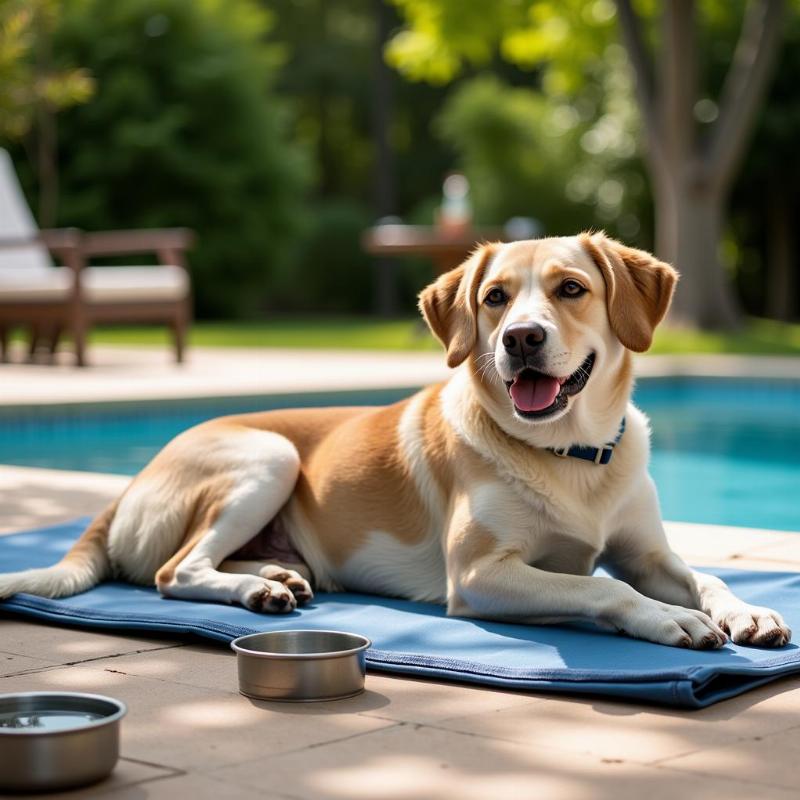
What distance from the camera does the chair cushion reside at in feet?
37.9

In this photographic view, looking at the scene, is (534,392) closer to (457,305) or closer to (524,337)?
(524,337)

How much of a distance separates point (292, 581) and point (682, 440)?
570 centimetres

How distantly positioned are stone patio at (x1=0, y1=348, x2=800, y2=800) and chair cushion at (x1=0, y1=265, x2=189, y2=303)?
8.04m

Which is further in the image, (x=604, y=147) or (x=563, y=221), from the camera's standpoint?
(x=563, y=221)

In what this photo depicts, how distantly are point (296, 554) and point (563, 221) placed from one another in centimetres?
2077

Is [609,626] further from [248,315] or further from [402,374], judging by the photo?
[248,315]

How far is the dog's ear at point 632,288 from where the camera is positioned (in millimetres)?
3570

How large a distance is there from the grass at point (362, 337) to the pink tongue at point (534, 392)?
31.9ft

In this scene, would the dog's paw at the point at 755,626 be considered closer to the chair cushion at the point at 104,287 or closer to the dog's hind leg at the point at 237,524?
the dog's hind leg at the point at 237,524

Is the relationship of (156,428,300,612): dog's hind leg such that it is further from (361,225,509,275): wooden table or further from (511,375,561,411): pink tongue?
(361,225,509,275): wooden table

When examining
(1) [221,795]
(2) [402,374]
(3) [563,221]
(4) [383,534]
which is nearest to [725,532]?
(4) [383,534]

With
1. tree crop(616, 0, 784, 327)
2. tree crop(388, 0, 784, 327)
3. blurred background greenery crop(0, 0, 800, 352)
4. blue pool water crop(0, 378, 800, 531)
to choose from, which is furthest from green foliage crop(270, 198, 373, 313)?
blue pool water crop(0, 378, 800, 531)

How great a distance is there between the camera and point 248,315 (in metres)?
24.8

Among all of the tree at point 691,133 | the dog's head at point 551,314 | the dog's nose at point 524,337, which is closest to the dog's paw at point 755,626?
the dog's head at point 551,314
